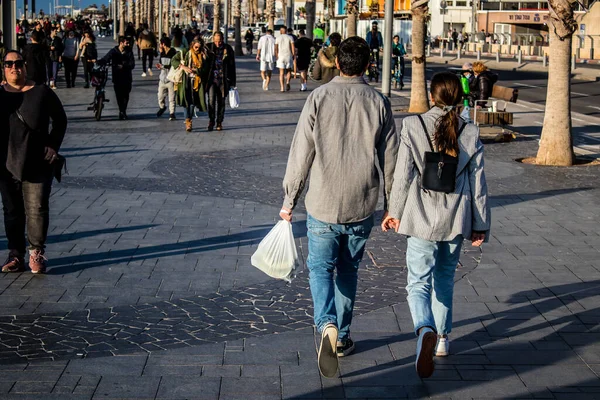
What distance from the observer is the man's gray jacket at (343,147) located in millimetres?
5781

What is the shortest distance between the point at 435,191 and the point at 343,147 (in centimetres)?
56

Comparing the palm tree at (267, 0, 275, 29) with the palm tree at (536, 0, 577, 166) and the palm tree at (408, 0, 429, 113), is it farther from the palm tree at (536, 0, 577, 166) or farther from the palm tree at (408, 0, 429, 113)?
the palm tree at (536, 0, 577, 166)

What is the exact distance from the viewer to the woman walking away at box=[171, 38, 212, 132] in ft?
57.0

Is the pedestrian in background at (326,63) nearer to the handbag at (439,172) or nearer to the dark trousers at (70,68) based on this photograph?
the dark trousers at (70,68)

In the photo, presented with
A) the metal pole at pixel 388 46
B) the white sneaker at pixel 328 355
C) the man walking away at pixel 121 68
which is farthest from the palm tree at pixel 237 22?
the white sneaker at pixel 328 355

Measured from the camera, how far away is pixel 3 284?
7691 mm

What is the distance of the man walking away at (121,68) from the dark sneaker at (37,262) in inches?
459

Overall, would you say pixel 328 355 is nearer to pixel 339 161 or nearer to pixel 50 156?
pixel 339 161

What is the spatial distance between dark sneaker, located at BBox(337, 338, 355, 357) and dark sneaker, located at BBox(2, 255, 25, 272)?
314cm

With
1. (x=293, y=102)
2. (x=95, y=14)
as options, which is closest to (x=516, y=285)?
(x=293, y=102)

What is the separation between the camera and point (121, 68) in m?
19.4

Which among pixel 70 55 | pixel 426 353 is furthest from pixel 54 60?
pixel 426 353

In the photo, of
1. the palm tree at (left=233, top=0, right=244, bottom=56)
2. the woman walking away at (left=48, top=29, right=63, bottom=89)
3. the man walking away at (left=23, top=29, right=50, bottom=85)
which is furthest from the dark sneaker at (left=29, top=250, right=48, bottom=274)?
the palm tree at (left=233, top=0, right=244, bottom=56)

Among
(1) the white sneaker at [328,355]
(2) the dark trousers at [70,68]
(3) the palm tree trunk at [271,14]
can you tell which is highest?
(3) the palm tree trunk at [271,14]
